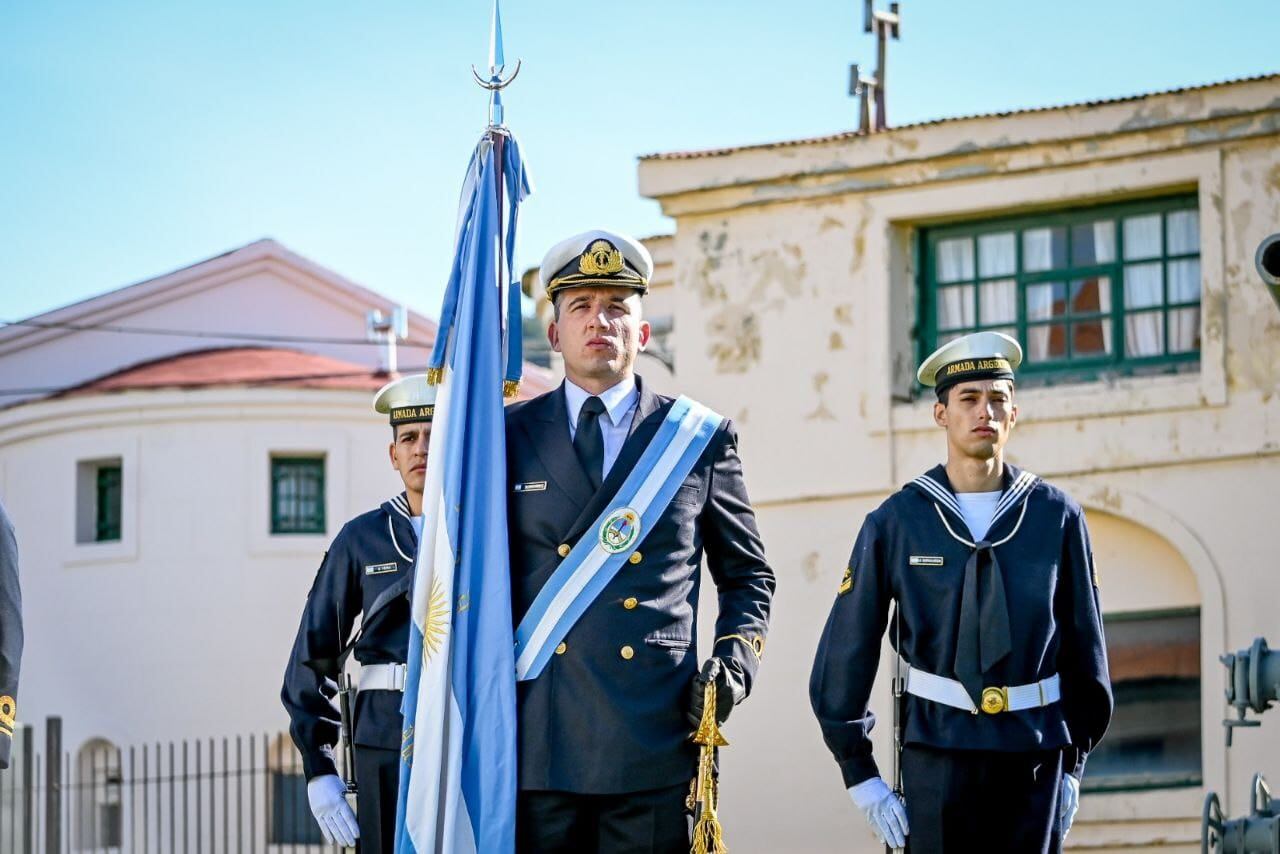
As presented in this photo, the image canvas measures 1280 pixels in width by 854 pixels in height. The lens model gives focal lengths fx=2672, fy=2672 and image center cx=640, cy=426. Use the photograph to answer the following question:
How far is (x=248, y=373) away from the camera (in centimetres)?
3350

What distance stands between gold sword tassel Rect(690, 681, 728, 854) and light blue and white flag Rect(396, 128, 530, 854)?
520 mm

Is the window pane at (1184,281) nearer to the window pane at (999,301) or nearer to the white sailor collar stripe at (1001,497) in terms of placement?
the window pane at (999,301)

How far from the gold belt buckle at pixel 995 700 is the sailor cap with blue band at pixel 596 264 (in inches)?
67.6

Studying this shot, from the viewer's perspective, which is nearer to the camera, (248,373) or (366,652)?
(366,652)

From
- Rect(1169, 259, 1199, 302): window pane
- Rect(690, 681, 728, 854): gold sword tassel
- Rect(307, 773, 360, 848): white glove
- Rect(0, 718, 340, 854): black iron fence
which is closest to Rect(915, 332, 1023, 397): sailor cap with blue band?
Rect(690, 681, 728, 854): gold sword tassel

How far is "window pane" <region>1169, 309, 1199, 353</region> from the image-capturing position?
19.4 m

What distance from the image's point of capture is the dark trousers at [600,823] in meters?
7.50

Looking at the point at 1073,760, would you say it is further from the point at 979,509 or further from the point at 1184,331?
the point at 1184,331

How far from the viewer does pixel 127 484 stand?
1298 inches

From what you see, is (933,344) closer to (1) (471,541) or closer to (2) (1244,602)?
(2) (1244,602)

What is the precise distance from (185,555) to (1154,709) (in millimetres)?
16790

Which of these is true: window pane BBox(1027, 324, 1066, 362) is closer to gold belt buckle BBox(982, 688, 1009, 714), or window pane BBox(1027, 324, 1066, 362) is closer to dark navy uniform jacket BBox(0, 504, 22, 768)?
gold belt buckle BBox(982, 688, 1009, 714)

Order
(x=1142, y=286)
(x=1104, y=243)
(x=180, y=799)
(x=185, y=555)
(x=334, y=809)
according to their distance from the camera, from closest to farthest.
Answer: (x=334, y=809), (x=1142, y=286), (x=1104, y=243), (x=180, y=799), (x=185, y=555)

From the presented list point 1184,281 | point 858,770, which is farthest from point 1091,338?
point 858,770
